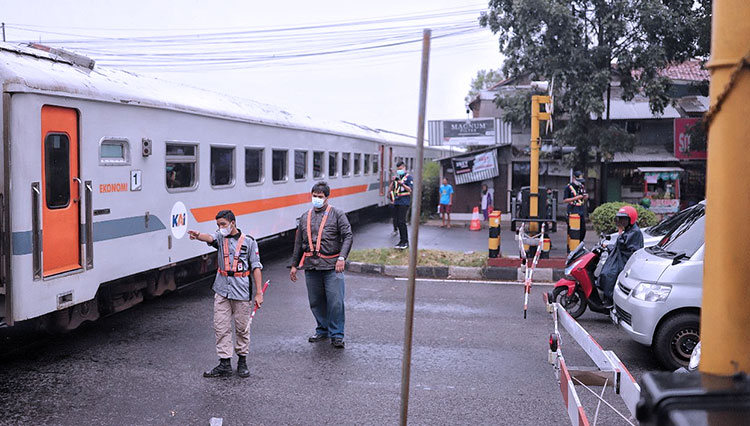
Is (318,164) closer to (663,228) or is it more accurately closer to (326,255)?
(663,228)

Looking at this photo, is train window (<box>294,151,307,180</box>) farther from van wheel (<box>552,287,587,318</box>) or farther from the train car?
van wheel (<box>552,287,587,318</box>)

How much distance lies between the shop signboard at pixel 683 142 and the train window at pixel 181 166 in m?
18.5

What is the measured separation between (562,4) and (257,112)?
10277mm

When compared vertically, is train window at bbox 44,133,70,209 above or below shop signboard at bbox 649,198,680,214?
above

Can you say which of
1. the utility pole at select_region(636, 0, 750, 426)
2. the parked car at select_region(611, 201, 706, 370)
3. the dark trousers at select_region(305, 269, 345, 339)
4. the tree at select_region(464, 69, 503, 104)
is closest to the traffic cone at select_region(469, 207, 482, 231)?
the dark trousers at select_region(305, 269, 345, 339)

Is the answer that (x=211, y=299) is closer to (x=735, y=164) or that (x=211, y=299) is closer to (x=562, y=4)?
(x=735, y=164)

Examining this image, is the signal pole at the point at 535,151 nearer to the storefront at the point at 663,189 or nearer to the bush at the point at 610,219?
the bush at the point at 610,219

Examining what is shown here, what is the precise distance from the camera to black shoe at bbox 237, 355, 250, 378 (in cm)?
698

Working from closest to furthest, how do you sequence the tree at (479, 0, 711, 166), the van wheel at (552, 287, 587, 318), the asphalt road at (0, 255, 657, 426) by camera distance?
the asphalt road at (0, 255, 657, 426) → the van wheel at (552, 287, 587, 318) → the tree at (479, 0, 711, 166)

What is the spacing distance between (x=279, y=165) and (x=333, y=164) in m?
4.44

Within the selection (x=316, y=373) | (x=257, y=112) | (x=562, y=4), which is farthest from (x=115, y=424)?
(x=562, y=4)

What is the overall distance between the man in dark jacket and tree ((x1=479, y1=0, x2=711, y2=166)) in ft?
44.7

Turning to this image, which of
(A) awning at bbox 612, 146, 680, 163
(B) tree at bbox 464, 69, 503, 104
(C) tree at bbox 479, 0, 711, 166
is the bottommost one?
(A) awning at bbox 612, 146, 680, 163

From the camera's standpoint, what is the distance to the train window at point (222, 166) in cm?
1140
